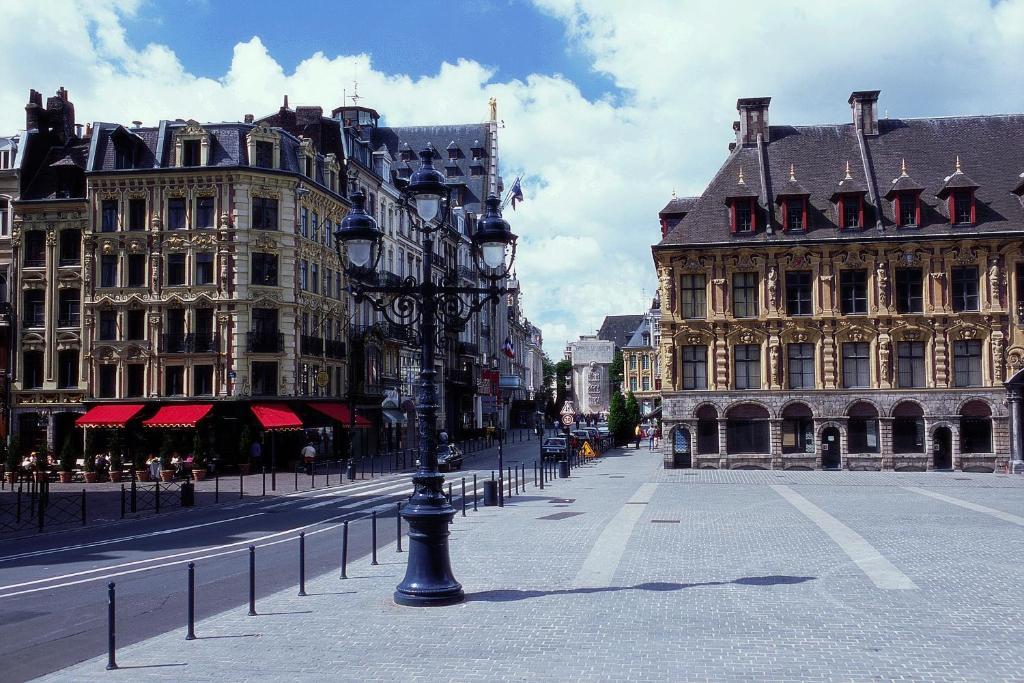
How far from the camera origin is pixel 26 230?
46.6 meters

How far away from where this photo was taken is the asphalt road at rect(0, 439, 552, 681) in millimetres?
11469

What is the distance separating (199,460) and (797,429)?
24866mm

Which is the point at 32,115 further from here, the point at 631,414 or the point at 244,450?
the point at 631,414


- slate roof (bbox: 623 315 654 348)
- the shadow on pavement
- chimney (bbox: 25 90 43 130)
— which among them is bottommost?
the shadow on pavement

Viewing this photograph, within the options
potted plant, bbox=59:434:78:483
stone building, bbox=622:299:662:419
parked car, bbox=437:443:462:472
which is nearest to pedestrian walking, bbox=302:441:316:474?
parked car, bbox=437:443:462:472

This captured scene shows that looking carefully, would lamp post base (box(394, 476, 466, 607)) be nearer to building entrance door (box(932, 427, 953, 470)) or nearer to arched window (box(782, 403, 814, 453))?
arched window (box(782, 403, 814, 453))

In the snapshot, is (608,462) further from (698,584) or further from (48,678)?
(48,678)

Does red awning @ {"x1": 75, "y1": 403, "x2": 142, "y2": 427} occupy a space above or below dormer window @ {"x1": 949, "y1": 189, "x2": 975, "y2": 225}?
below

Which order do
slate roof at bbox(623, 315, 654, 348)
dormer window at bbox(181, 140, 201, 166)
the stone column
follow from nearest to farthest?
the stone column → dormer window at bbox(181, 140, 201, 166) → slate roof at bbox(623, 315, 654, 348)

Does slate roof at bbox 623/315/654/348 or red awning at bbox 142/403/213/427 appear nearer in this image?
red awning at bbox 142/403/213/427

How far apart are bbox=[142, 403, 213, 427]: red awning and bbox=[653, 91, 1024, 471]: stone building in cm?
2031

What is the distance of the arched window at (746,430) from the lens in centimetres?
4072

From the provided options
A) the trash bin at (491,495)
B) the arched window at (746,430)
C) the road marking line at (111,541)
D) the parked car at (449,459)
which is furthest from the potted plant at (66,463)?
the arched window at (746,430)

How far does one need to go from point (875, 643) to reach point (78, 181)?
150 ft
